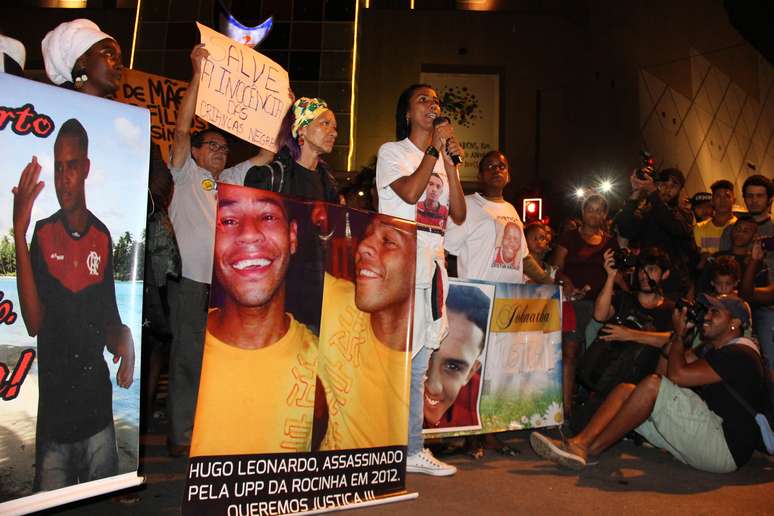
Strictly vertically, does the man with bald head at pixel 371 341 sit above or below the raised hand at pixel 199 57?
below

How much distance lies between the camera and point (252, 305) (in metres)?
3.01

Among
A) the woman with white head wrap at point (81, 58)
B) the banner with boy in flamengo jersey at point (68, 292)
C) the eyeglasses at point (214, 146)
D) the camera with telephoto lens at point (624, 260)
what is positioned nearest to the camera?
the banner with boy in flamengo jersey at point (68, 292)

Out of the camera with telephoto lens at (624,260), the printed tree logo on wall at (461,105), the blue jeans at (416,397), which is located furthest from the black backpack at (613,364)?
the printed tree logo on wall at (461,105)

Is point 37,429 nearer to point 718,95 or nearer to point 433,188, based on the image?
point 433,188

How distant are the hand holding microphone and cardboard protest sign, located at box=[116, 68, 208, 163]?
3835 millimetres

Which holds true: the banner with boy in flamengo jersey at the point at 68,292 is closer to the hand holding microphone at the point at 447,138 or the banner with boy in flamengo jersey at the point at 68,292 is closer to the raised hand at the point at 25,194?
the raised hand at the point at 25,194

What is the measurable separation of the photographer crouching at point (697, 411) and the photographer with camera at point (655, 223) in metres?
1.72

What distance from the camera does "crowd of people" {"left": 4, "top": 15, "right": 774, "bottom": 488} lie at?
12.7ft

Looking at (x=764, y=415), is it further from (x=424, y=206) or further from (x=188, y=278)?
(x=188, y=278)

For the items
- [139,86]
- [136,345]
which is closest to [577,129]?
[139,86]

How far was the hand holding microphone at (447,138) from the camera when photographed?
162 inches

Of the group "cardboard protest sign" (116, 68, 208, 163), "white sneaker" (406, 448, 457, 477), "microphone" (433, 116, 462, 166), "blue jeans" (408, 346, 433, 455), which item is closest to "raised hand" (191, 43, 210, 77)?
"microphone" (433, 116, 462, 166)

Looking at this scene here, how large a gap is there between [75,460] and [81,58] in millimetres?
1815

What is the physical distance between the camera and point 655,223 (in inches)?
250
